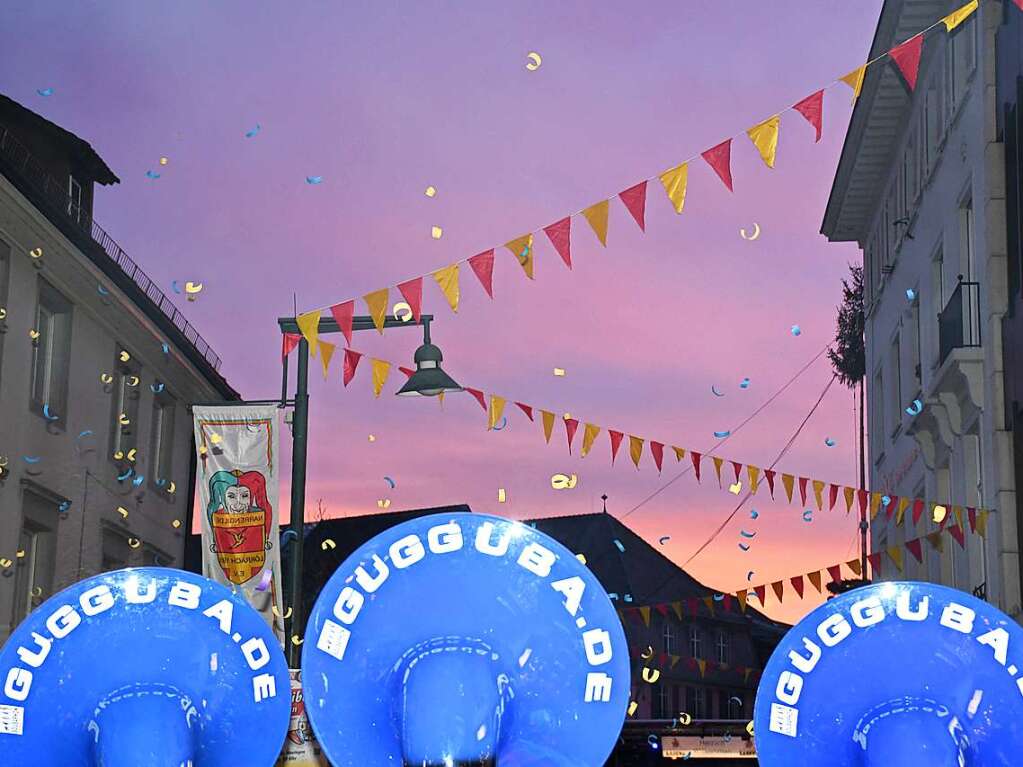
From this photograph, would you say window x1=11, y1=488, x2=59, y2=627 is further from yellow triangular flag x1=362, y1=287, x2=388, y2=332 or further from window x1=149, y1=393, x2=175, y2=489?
yellow triangular flag x1=362, y1=287, x2=388, y2=332

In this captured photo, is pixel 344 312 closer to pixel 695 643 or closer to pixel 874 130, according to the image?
pixel 874 130

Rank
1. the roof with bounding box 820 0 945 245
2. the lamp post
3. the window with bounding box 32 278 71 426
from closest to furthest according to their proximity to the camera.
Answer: the lamp post < the window with bounding box 32 278 71 426 < the roof with bounding box 820 0 945 245

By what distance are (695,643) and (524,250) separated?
57.1m

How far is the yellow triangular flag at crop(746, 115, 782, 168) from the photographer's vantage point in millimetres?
8492

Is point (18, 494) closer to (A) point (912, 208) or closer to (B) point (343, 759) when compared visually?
(A) point (912, 208)

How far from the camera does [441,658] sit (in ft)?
8.10

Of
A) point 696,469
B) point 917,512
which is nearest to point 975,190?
point 917,512

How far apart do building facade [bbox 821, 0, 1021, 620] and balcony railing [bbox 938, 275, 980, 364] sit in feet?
0.07

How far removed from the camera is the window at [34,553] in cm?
1916

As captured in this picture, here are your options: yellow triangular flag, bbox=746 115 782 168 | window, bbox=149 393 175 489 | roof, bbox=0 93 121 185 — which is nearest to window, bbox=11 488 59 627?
window, bbox=149 393 175 489

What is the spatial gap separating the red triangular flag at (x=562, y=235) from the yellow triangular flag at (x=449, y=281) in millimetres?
645

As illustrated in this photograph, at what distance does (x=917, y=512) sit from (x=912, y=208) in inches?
281

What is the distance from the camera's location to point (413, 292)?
31.6ft

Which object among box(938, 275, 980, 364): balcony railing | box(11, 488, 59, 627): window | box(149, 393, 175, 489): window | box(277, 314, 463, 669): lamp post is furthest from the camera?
box(149, 393, 175, 489): window
